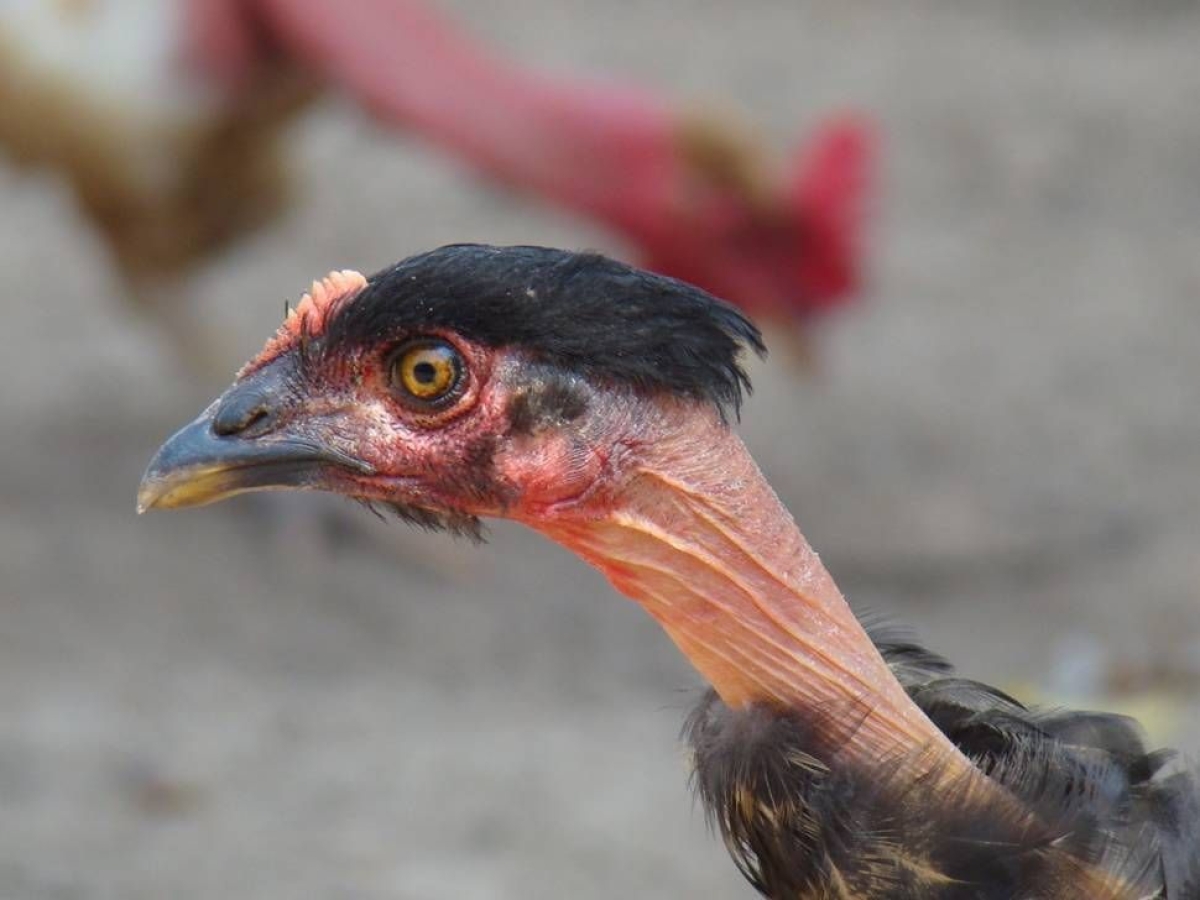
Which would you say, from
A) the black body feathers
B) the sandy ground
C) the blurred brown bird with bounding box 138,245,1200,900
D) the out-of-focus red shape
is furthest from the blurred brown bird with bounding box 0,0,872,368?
the black body feathers

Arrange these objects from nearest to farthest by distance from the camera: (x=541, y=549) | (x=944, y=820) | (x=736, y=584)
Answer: (x=944, y=820) → (x=736, y=584) → (x=541, y=549)

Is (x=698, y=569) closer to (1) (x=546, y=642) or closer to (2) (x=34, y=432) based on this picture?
(1) (x=546, y=642)

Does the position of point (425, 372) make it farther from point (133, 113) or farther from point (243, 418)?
point (133, 113)

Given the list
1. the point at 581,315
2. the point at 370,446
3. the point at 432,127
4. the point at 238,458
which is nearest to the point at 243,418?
the point at 238,458

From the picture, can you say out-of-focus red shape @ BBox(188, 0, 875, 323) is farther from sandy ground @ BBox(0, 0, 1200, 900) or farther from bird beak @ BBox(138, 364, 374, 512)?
bird beak @ BBox(138, 364, 374, 512)

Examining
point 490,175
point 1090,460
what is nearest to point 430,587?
point 490,175

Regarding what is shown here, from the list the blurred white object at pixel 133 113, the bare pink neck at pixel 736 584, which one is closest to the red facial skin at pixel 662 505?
the bare pink neck at pixel 736 584

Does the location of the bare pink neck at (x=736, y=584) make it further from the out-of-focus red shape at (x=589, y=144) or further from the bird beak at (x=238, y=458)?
the out-of-focus red shape at (x=589, y=144)
